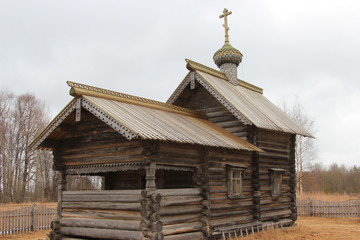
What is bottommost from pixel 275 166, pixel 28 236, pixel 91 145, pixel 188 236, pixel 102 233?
pixel 28 236

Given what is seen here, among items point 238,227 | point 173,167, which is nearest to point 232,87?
point 238,227

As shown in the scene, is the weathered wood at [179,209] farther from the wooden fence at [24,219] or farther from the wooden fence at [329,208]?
the wooden fence at [329,208]

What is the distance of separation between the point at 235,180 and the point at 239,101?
4.24 metres

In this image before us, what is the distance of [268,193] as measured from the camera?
18.4 metres

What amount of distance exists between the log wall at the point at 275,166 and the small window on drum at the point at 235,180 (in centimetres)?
160

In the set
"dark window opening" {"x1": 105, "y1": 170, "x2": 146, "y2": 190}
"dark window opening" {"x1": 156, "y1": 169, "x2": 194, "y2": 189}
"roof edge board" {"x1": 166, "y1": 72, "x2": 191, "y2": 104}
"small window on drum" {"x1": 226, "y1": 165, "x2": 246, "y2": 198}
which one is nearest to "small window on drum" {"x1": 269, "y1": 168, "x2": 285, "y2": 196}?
"small window on drum" {"x1": 226, "y1": 165, "x2": 246, "y2": 198}

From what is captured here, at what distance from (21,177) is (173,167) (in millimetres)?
31861

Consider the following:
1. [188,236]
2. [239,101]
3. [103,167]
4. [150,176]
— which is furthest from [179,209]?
[239,101]

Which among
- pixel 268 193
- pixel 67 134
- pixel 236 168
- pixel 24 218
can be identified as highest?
pixel 67 134

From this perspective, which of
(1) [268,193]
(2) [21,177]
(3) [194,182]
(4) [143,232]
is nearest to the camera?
(4) [143,232]

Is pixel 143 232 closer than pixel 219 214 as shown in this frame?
Yes

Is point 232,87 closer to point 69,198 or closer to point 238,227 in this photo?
point 238,227

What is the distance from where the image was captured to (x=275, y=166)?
755 inches

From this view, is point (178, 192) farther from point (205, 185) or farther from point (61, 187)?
point (61, 187)
